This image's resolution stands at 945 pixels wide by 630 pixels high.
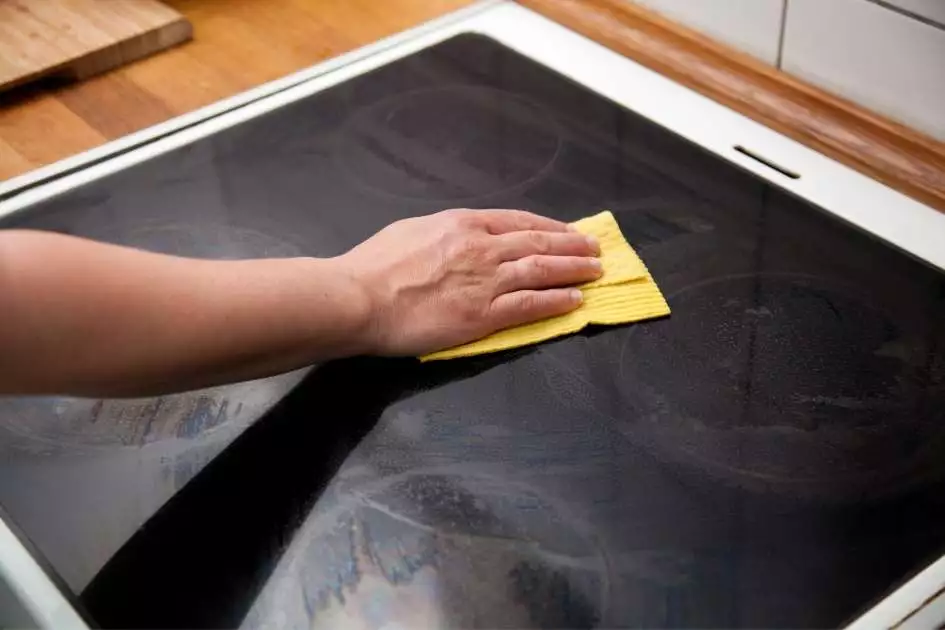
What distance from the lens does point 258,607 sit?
0.56 m

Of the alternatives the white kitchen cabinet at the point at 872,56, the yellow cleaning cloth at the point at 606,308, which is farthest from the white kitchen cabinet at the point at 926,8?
the yellow cleaning cloth at the point at 606,308

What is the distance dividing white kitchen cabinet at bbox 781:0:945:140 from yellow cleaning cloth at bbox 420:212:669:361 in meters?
0.26

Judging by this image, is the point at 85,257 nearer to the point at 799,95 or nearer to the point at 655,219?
the point at 655,219

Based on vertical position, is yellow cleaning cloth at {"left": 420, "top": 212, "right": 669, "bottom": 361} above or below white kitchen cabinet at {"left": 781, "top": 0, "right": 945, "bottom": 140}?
below

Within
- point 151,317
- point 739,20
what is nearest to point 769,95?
point 739,20

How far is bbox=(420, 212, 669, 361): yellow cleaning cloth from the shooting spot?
718 mm

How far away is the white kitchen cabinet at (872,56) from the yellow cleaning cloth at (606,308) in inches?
10.2

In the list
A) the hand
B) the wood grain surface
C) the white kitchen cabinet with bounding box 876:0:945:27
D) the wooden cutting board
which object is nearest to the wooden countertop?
the wooden cutting board

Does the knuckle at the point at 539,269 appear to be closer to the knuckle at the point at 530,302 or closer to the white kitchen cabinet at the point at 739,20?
the knuckle at the point at 530,302

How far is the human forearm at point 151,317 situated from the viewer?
543 mm

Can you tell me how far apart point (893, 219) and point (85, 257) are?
591 mm

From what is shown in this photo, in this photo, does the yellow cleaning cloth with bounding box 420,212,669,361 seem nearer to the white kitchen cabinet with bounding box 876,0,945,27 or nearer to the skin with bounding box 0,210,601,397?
the skin with bounding box 0,210,601,397

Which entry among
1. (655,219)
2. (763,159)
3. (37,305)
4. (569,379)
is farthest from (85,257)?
(763,159)

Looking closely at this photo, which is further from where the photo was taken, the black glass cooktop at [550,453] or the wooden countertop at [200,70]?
the wooden countertop at [200,70]
